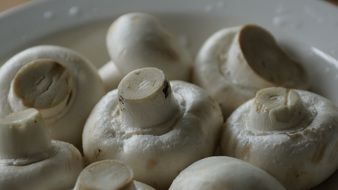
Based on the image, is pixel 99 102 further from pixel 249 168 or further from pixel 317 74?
pixel 317 74

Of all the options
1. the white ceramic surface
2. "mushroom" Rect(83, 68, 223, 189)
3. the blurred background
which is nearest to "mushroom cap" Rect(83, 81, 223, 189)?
"mushroom" Rect(83, 68, 223, 189)

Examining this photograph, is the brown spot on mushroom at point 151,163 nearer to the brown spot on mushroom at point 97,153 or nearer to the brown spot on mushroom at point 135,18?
the brown spot on mushroom at point 97,153

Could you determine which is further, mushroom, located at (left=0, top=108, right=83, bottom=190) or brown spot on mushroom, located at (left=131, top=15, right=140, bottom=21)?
brown spot on mushroom, located at (left=131, top=15, right=140, bottom=21)

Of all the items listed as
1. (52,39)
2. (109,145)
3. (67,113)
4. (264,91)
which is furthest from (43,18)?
(264,91)

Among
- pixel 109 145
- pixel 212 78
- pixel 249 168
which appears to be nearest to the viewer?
pixel 249 168

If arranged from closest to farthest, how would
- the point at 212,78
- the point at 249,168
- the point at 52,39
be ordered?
the point at 249,168 → the point at 212,78 → the point at 52,39

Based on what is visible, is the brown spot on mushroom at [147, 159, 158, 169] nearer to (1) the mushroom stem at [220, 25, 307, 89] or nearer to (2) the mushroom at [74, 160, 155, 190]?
(2) the mushroom at [74, 160, 155, 190]

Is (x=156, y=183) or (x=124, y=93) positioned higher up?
(x=124, y=93)
